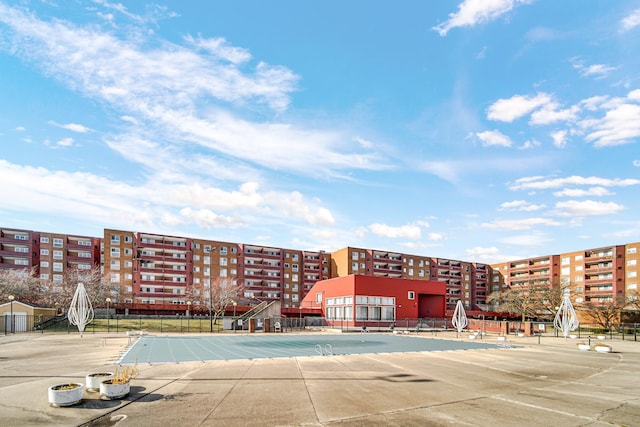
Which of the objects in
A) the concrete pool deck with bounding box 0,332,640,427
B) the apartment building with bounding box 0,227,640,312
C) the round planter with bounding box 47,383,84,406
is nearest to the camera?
the concrete pool deck with bounding box 0,332,640,427

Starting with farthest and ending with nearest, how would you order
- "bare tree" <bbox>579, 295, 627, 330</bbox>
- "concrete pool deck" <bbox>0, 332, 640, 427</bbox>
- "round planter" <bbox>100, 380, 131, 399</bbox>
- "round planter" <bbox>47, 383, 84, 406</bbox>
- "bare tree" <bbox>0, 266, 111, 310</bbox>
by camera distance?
1. "bare tree" <bbox>579, 295, 627, 330</bbox>
2. "bare tree" <bbox>0, 266, 111, 310</bbox>
3. "round planter" <bbox>100, 380, 131, 399</bbox>
4. "round planter" <bbox>47, 383, 84, 406</bbox>
5. "concrete pool deck" <bbox>0, 332, 640, 427</bbox>

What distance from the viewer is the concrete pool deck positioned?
1202 centimetres

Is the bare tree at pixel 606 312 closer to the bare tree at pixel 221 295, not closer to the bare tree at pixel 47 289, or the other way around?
the bare tree at pixel 221 295

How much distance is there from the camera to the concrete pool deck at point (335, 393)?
1202 centimetres

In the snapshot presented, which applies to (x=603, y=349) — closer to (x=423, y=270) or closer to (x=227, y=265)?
(x=227, y=265)

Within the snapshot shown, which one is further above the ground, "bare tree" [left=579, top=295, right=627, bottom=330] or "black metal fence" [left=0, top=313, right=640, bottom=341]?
"black metal fence" [left=0, top=313, right=640, bottom=341]

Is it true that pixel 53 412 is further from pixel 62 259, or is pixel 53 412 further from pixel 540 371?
pixel 62 259

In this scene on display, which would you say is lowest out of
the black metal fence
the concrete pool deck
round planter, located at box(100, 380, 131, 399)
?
the black metal fence

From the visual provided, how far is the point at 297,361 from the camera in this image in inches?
957

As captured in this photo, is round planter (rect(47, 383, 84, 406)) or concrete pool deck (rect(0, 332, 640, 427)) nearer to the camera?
concrete pool deck (rect(0, 332, 640, 427))

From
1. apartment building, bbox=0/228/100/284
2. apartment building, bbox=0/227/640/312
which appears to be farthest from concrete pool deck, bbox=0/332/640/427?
apartment building, bbox=0/228/100/284

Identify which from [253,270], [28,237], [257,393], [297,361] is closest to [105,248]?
[28,237]

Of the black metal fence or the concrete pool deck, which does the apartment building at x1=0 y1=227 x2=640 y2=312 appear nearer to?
the black metal fence

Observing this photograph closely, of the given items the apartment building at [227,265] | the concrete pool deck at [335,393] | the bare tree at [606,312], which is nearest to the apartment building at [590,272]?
the apartment building at [227,265]
